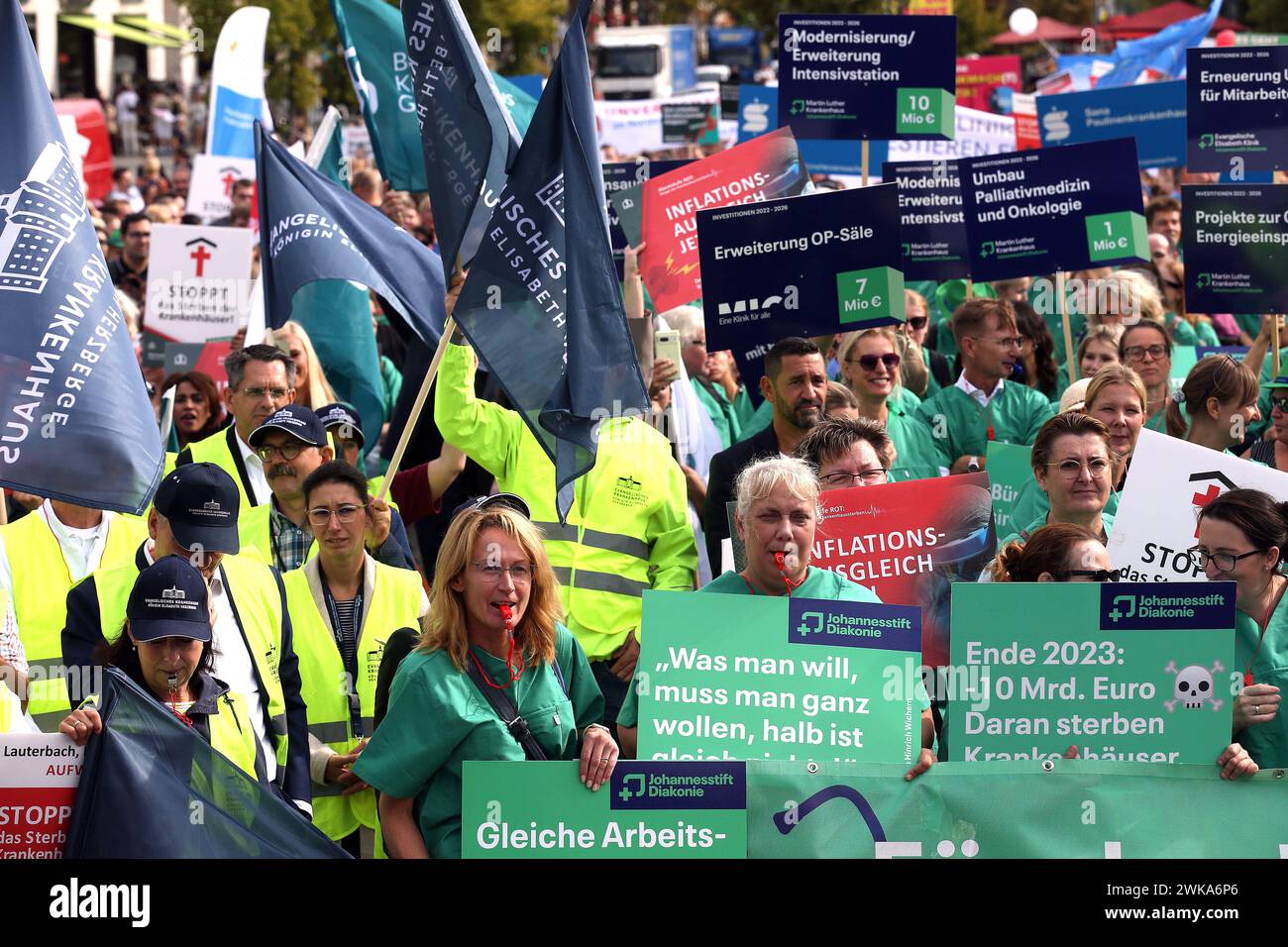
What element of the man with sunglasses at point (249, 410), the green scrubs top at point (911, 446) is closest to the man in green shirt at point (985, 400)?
the green scrubs top at point (911, 446)

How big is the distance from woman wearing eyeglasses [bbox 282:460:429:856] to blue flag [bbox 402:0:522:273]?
125 centimetres

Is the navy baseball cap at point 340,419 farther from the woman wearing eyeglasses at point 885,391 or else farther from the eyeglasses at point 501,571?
the eyeglasses at point 501,571

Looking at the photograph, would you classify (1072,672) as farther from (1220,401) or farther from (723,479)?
(1220,401)

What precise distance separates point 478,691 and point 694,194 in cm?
566

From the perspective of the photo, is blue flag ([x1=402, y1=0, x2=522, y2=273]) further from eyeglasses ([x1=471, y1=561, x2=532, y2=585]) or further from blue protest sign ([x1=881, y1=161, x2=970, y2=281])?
blue protest sign ([x1=881, y1=161, x2=970, y2=281])

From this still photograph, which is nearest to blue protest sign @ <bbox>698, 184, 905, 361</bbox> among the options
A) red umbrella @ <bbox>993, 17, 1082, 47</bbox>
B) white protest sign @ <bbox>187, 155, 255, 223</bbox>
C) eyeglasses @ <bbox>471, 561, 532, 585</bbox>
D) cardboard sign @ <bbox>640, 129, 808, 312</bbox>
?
cardboard sign @ <bbox>640, 129, 808, 312</bbox>

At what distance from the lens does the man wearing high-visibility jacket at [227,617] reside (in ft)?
17.9

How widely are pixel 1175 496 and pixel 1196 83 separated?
5442mm

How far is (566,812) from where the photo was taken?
4629mm

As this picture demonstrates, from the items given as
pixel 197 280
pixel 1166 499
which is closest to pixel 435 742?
pixel 1166 499

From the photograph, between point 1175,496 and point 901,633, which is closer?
point 901,633
